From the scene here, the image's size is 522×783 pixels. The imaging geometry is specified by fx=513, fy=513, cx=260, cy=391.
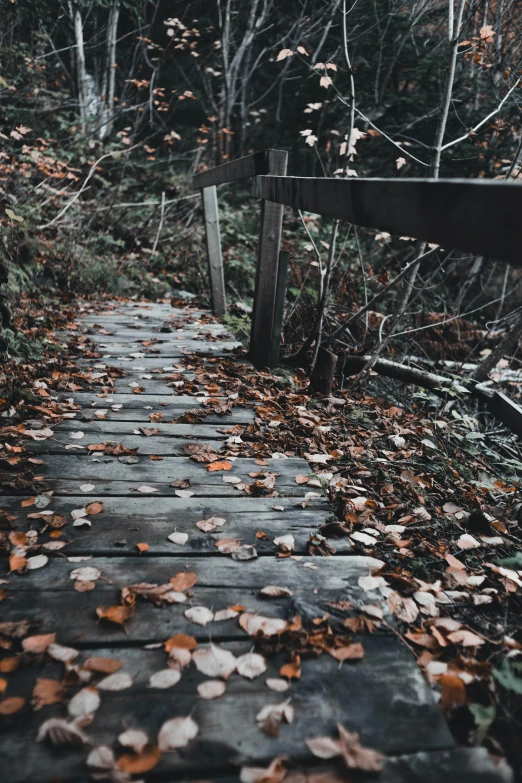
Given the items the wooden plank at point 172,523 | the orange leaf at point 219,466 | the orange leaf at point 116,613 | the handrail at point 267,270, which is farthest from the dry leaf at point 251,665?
the handrail at point 267,270

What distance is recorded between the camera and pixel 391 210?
1.52 m

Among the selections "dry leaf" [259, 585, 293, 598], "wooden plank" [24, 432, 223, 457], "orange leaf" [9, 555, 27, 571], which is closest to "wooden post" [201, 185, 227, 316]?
"wooden plank" [24, 432, 223, 457]

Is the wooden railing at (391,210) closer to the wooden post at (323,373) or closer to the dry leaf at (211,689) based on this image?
the wooden post at (323,373)

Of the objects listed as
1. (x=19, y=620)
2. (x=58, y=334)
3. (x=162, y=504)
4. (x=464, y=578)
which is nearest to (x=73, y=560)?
(x=19, y=620)

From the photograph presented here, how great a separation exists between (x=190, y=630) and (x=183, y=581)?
0.69 ft

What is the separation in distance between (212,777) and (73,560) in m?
0.88

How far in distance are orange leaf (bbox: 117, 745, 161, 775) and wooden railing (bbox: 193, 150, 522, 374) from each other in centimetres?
129

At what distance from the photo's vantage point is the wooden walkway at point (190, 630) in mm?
1153

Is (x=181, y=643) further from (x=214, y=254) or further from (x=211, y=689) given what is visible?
(x=214, y=254)

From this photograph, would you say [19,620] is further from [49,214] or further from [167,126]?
[167,126]

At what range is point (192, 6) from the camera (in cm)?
1144

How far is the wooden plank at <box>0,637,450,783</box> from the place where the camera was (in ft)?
3.69

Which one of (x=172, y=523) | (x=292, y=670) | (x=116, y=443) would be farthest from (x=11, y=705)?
(x=116, y=443)

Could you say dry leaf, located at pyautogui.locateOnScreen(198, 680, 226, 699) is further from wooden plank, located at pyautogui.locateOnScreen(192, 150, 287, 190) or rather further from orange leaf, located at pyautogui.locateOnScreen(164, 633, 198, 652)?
wooden plank, located at pyautogui.locateOnScreen(192, 150, 287, 190)
